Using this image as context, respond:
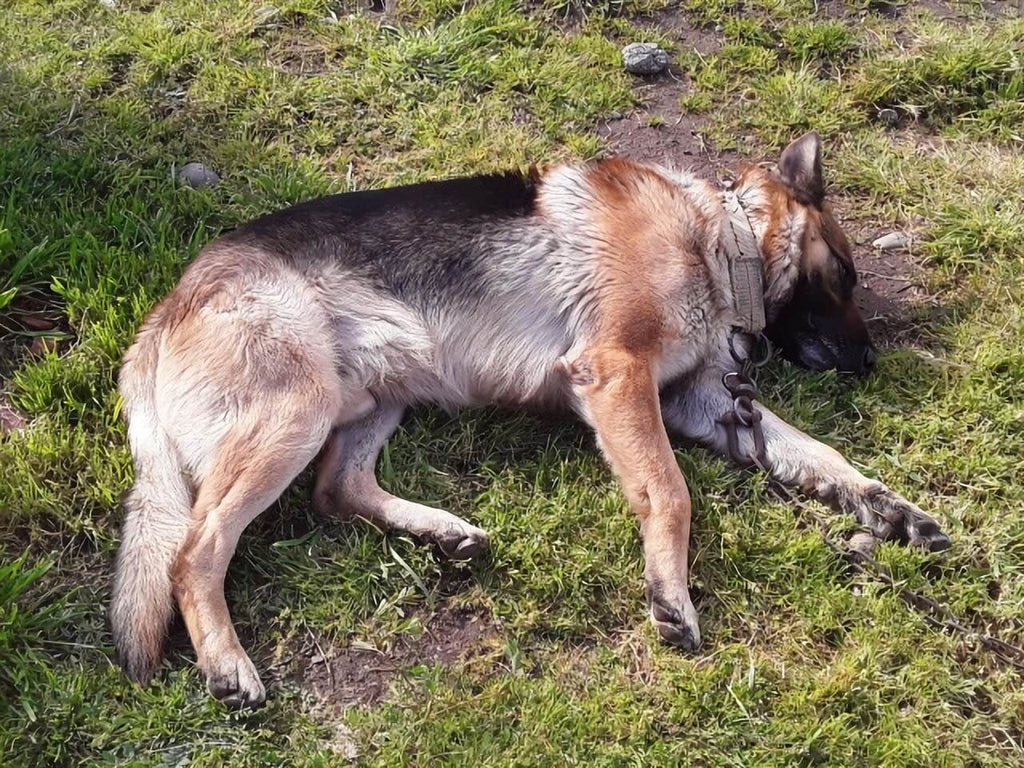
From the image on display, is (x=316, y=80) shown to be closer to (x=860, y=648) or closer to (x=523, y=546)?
(x=523, y=546)

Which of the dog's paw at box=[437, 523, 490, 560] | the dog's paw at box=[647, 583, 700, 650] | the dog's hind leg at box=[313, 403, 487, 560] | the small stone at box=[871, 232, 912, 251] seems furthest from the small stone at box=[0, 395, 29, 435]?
the small stone at box=[871, 232, 912, 251]

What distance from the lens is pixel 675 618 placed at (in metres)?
3.16

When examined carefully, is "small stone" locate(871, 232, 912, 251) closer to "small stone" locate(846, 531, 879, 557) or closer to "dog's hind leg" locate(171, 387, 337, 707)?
"small stone" locate(846, 531, 879, 557)

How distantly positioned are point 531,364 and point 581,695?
1442 millimetres

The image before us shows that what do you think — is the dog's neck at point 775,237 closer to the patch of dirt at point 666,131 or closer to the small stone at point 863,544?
the patch of dirt at point 666,131

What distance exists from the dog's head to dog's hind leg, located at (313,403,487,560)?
1.84m

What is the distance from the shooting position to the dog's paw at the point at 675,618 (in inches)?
124

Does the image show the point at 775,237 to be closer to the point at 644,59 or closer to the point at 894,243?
the point at 894,243

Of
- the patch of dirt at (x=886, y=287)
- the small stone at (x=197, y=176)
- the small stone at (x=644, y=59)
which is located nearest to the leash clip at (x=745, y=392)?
the patch of dirt at (x=886, y=287)

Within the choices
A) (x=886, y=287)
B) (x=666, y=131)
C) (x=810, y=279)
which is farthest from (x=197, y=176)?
(x=886, y=287)

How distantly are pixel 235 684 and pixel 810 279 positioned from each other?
9.81 ft

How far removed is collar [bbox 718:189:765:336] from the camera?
3979 millimetres

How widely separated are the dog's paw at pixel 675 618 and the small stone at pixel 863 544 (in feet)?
2.37

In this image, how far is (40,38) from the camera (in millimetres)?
5520
